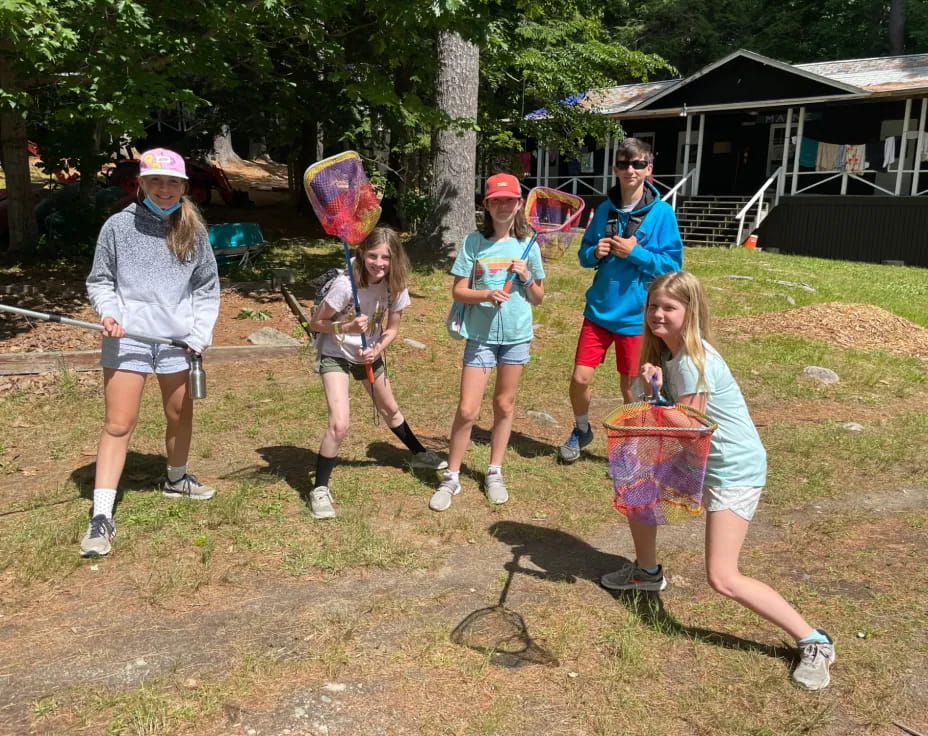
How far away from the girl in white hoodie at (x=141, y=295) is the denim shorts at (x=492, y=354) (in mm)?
1458

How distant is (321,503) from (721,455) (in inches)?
90.9

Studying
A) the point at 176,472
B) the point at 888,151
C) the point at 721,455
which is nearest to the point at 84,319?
the point at 176,472

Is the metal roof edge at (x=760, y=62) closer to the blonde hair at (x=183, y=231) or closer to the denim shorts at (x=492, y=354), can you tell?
the denim shorts at (x=492, y=354)

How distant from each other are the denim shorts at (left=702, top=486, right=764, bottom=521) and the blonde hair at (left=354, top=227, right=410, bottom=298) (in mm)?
2166

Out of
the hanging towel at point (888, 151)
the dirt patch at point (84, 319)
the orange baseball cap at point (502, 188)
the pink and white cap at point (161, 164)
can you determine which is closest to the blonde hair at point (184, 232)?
the pink and white cap at point (161, 164)

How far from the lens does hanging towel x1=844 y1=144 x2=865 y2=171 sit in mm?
20578

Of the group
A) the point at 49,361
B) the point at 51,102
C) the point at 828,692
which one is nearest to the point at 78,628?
the point at 828,692

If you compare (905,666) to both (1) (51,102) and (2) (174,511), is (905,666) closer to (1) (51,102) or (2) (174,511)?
(2) (174,511)

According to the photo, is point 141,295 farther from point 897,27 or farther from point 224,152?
point 897,27

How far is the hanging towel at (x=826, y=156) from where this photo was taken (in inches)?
834

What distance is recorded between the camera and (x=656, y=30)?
113 ft

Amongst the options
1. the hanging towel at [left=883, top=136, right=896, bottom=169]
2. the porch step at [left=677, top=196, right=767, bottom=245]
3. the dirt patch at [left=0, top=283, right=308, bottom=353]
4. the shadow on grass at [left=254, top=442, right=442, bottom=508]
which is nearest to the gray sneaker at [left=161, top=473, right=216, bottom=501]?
the shadow on grass at [left=254, top=442, right=442, bottom=508]

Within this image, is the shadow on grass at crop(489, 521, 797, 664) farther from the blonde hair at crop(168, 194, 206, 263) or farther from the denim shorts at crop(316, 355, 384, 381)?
the blonde hair at crop(168, 194, 206, 263)

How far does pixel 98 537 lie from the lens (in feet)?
12.7
